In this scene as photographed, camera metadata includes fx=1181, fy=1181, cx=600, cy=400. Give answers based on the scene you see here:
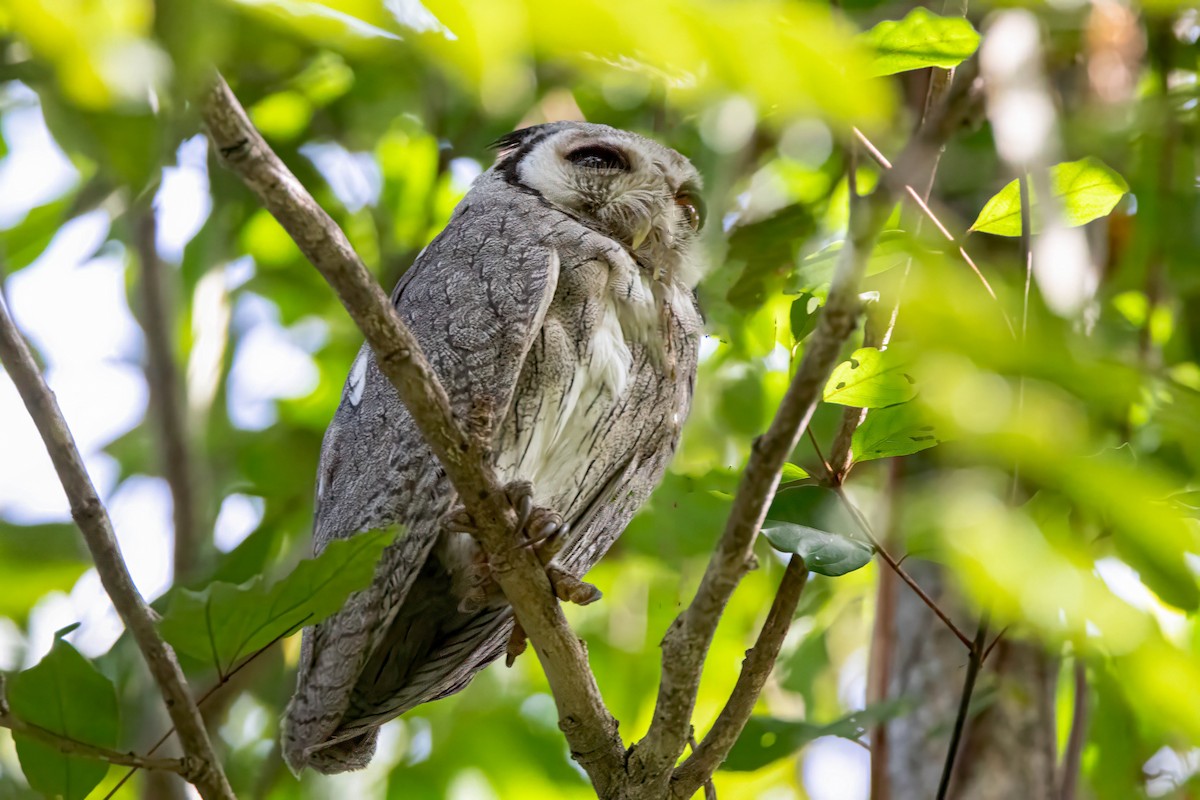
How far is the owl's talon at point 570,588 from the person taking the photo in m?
1.56

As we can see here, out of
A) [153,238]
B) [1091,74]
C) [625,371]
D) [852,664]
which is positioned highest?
[153,238]

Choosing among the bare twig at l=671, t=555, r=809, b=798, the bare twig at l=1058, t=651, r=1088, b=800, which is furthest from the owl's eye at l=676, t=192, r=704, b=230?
the bare twig at l=1058, t=651, r=1088, b=800

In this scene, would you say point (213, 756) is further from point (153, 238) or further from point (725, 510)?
point (153, 238)

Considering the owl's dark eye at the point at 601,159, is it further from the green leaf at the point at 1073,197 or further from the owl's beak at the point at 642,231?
the green leaf at the point at 1073,197

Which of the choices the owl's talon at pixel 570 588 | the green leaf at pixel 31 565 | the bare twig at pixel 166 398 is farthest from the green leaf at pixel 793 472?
the green leaf at pixel 31 565

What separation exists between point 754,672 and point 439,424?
0.52 meters

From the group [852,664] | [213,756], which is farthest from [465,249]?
[852,664]

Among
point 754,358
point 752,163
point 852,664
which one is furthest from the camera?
point 852,664

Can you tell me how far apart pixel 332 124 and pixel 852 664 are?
87.6 inches

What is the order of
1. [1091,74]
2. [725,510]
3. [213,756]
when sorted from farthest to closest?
[725,510] → [1091,74] → [213,756]

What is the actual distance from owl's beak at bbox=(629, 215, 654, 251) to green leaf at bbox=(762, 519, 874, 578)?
74 cm

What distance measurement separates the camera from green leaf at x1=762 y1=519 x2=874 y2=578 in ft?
4.47

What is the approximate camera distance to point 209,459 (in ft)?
10.5

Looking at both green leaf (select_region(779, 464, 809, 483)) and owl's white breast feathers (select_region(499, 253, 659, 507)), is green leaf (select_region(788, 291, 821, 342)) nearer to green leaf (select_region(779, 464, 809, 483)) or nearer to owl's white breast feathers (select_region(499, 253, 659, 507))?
green leaf (select_region(779, 464, 809, 483))
